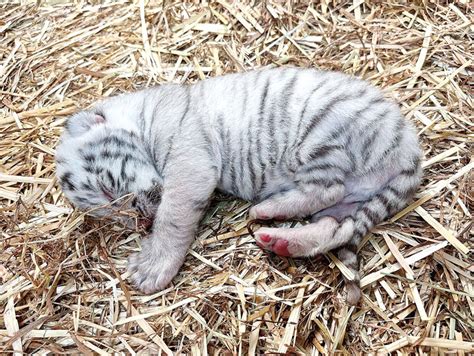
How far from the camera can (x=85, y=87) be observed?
3670mm

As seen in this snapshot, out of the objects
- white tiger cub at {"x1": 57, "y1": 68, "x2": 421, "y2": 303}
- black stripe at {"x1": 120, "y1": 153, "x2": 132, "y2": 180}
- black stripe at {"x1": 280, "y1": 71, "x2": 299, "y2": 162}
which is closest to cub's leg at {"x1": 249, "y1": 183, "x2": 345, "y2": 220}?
white tiger cub at {"x1": 57, "y1": 68, "x2": 421, "y2": 303}

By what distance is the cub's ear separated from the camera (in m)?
3.00

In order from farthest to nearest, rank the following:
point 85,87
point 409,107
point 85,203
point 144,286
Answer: point 85,87
point 409,107
point 85,203
point 144,286

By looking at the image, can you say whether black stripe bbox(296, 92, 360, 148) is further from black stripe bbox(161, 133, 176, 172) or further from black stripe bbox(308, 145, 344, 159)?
black stripe bbox(161, 133, 176, 172)

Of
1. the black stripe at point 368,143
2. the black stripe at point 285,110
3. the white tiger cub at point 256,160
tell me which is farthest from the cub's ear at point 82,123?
the black stripe at point 368,143

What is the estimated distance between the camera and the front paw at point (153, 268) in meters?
2.68

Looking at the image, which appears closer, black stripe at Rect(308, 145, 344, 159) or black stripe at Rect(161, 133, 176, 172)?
black stripe at Rect(308, 145, 344, 159)

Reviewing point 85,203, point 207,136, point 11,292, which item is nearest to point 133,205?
point 85,203

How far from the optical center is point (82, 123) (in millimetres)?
3004

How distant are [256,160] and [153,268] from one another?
0.75 metres

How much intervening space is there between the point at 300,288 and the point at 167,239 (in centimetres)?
67

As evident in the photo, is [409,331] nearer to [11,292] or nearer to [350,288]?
[350,288]

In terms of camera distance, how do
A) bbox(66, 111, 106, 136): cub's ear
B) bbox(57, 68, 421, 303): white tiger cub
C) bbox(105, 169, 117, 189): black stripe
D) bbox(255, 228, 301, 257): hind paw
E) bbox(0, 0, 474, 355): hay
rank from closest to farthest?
bbox(0, 0, 474, 355): hay, bbox(255, 228, 301, 257): hind paw, bbox(57, 68, 421, 303): white tiger cub, bbox(105, 169, 117, 189): black stripe, bbox(66, 111, 106, 136): cub's ear

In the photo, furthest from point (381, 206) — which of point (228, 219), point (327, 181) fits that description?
point (228, 219)
